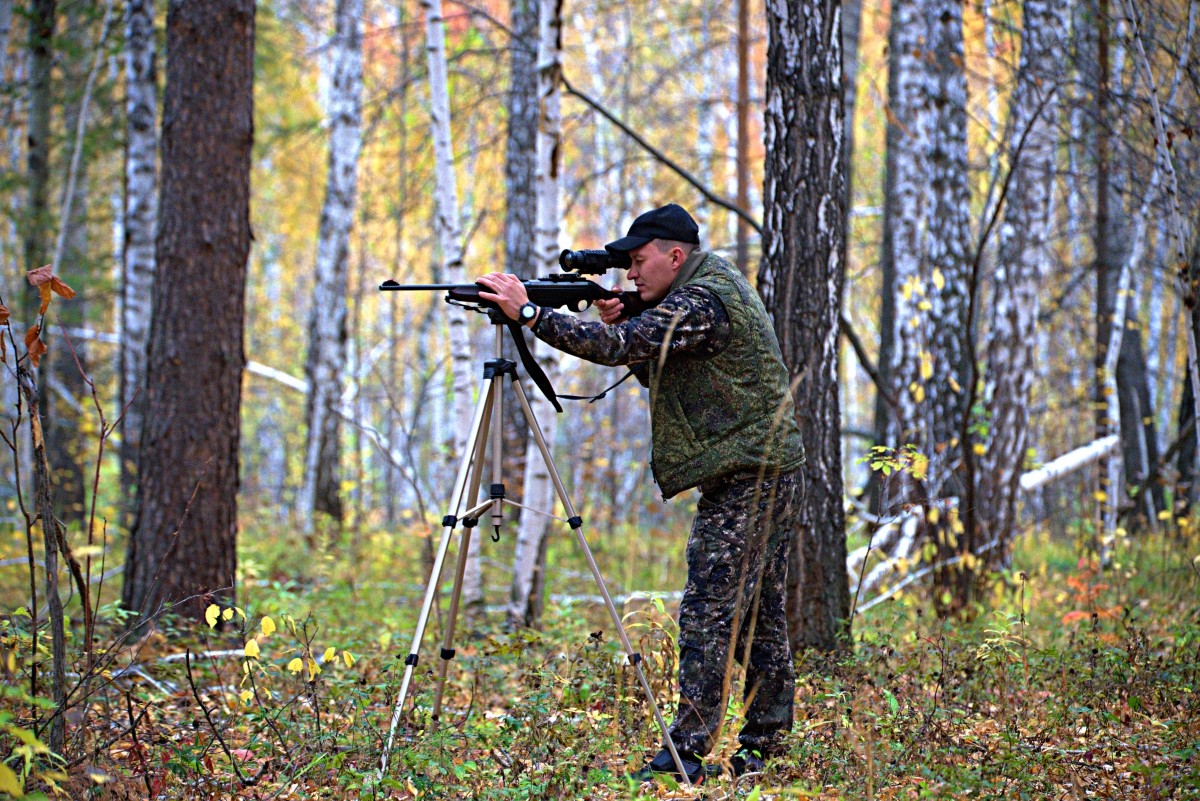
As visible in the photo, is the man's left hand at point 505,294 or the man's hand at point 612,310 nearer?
the man's left hand at point 505,294

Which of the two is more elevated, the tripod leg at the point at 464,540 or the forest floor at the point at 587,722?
the tripod leg at the point at 464,540

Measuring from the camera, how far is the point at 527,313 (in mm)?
3588

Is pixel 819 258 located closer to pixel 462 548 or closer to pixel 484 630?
pixel 462 548

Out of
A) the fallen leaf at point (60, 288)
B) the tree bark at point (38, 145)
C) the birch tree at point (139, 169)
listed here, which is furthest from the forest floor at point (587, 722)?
the tree bark at point (38, 145)

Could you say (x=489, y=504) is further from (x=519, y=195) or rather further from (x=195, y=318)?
(x=519, y=195)

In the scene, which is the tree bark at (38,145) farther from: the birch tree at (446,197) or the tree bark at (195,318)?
the birch tree at (446,197)

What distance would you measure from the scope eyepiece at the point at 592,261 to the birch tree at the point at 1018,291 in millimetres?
4422

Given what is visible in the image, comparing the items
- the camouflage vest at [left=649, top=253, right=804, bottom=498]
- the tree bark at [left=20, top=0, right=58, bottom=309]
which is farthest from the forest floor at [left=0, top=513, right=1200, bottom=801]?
the tree bark at [left=20, top=0, right=58, bottom=309]

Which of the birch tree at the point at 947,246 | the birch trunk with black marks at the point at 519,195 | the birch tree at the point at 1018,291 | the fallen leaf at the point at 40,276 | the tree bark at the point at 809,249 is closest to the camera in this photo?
the fallen leaf at the point at 40,276

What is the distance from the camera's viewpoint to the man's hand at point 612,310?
3965 millimetres

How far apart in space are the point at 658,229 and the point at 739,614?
161 cm

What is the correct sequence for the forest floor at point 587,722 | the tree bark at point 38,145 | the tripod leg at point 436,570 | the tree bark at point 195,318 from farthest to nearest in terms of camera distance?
the tree bark at point 38,145, the tree bark at point 195,318, the forest floor at point 587,722, the tripod leg at point 436,570

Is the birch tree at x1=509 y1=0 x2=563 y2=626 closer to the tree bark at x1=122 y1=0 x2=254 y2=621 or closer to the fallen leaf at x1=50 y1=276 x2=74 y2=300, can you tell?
the tree bark at x1=122 y1=0 x2=254 y2=621

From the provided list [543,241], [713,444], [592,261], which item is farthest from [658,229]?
[543,241]
